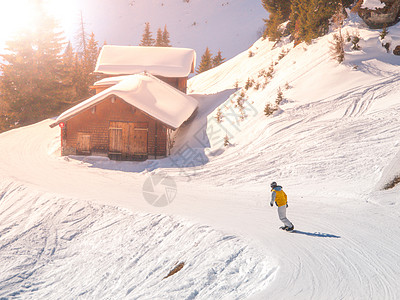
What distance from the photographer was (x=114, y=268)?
30.2 ft

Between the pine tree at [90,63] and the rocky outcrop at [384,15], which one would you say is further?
the pine tree at [90,63]

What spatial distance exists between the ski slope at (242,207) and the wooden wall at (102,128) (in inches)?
47.8

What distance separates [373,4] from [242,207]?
2119cm

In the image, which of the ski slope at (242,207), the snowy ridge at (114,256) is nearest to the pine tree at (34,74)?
the ski slope at (242,207)

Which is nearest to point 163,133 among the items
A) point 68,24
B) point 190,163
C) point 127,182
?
point 190,163

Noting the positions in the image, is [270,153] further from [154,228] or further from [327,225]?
[154,228]

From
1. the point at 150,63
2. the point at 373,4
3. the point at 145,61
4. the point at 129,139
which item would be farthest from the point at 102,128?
the point at 373,4

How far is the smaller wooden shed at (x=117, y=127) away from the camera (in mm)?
20609

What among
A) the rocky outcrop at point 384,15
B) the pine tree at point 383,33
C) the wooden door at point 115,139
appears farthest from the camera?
the rocky outcrop at point 384,15

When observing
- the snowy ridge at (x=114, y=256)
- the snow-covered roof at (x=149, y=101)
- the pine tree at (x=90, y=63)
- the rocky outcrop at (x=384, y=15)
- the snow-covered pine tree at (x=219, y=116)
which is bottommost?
the snowy ridge at (x=114, y=256)

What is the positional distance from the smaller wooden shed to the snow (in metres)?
17.1

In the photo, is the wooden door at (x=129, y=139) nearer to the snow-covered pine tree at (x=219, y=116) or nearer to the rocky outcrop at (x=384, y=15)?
the snow-covered pine tree at (x=219, y=116)

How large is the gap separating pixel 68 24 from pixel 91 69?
287 ft

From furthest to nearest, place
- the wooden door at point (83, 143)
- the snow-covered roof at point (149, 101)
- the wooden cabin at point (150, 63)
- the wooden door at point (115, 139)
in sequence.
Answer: the wooden cabin at point (150, 63)
the wooden door at point (83, 143)
the wooden door at point (115, 139)
the snow-covered roof at point (149, 101)
